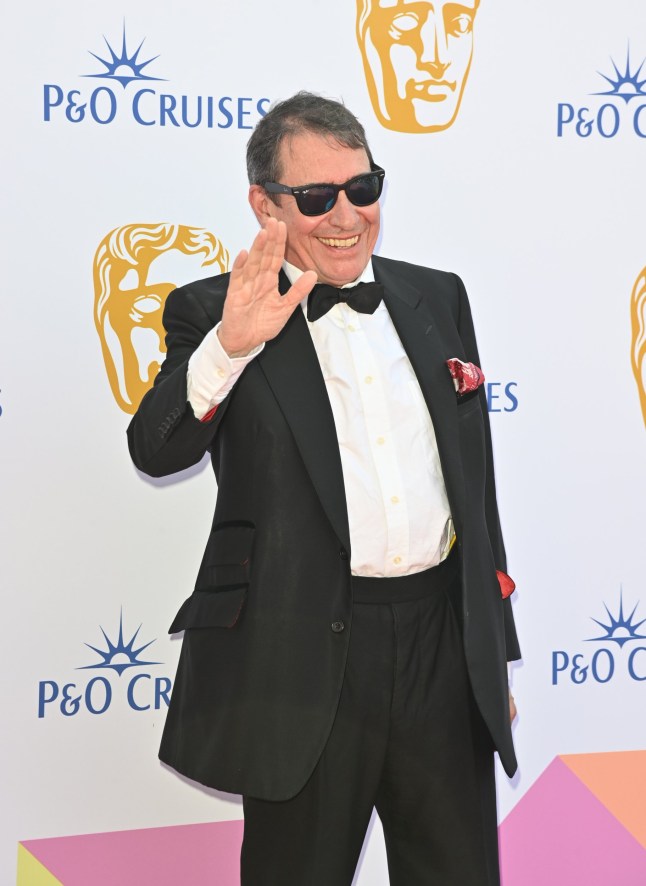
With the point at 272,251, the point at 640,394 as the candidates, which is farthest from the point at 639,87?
the point at 272,251

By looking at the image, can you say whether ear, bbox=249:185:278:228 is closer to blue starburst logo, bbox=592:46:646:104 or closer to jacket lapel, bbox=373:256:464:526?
jacket lapel, bbox=373:256:464:526

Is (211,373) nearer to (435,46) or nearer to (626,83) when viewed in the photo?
(435,46)

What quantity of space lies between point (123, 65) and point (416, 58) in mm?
703

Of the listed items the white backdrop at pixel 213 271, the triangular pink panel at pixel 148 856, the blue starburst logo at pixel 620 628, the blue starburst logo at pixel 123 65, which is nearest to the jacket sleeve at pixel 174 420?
the white backdrop at pixel 213 271

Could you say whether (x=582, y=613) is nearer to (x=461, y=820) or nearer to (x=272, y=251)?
(x=461, y=820)

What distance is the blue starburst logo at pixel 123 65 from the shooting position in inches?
93.4

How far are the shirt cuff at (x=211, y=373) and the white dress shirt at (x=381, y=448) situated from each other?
2 cm

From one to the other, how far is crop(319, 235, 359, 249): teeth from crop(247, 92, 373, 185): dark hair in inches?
5.5

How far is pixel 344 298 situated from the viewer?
1827 millimetres

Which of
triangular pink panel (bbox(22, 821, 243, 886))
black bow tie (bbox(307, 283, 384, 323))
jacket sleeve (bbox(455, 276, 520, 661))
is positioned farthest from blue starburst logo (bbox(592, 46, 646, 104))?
triangular pink panel (bbox(22, 821, 243, 886))

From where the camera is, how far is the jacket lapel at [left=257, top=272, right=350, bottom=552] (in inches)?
65.9

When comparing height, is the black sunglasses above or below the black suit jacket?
above

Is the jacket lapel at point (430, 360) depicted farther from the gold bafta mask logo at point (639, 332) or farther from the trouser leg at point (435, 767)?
the gold bafta mask logo at point (639, 332)

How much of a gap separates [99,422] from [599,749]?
1577 mm
